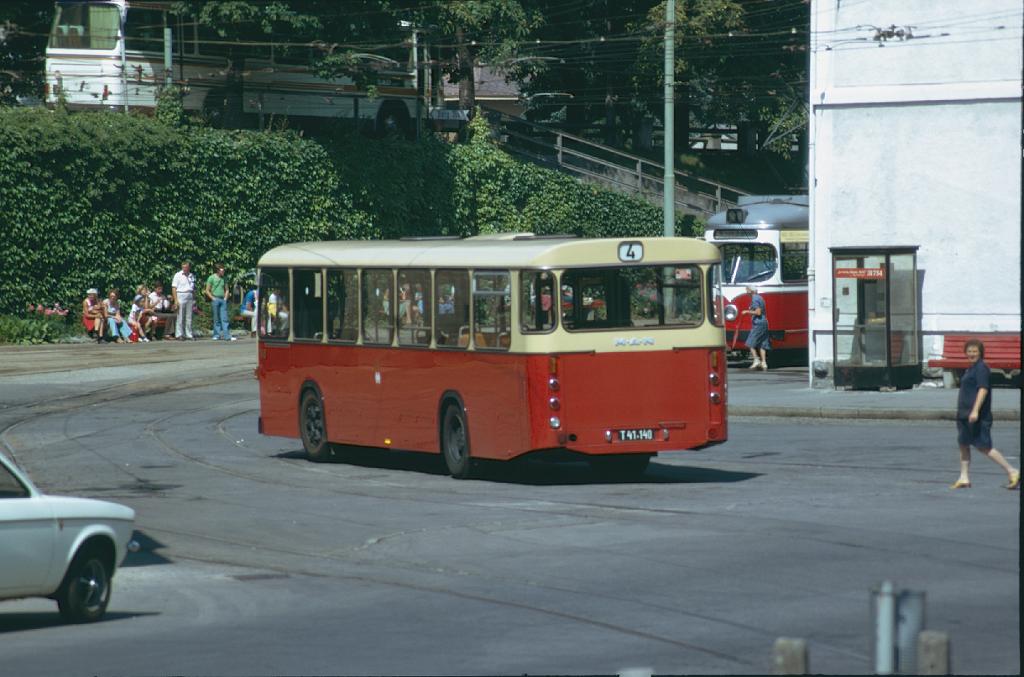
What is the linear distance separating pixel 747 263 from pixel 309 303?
59.2 ft

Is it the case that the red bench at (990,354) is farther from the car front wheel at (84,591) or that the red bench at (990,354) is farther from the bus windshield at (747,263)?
the car front wheel at (84,591)

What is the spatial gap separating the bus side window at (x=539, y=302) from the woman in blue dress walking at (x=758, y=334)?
18.4 metres

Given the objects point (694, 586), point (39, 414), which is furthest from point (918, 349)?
point (694, 586)

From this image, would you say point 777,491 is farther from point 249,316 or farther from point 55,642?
point 249,316

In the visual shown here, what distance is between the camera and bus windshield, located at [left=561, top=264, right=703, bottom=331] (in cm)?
1966

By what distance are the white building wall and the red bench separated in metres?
0.36

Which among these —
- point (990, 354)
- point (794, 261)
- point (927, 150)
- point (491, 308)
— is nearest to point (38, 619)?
point (491, 308)

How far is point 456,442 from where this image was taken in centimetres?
2081

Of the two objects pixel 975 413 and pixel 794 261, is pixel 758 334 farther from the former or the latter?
pixel 975 413

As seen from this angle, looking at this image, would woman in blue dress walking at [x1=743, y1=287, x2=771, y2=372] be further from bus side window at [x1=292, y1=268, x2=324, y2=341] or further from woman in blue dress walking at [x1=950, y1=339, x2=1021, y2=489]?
woman in blue dress walking at [x1=950, y1=339, x2=1021, y2=489]

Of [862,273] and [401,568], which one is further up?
[862,273]

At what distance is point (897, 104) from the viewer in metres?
32.4

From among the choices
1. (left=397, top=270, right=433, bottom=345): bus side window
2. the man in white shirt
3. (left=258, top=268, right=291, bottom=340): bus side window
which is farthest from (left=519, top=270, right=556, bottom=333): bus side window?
the man in white shirt

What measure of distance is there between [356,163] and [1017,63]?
22.5 m
